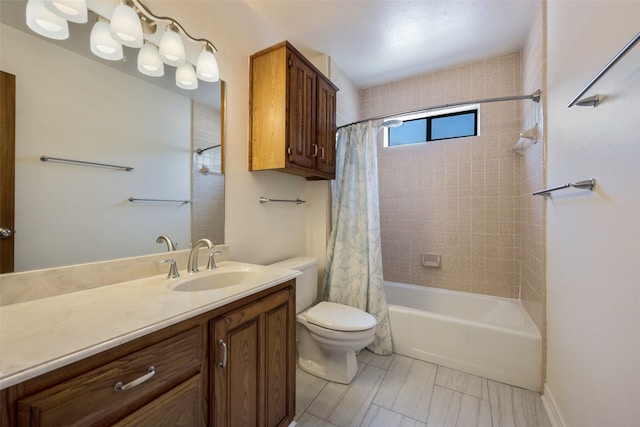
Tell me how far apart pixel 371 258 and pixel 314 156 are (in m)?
0.94

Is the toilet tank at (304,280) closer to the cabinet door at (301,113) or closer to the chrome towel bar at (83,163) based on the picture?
the cabinet door at (301,113)

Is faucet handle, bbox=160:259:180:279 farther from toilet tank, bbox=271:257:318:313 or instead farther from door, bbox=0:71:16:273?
toilet tank, bbox=271:257:318:313

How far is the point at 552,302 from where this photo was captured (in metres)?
1.46

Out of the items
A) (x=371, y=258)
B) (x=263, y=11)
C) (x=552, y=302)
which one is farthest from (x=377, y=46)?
(x=552, y=302)

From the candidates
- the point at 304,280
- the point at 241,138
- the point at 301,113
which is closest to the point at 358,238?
the point at 304,280

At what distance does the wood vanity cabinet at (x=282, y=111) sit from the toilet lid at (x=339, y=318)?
1019 mm

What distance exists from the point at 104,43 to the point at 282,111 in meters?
0.87

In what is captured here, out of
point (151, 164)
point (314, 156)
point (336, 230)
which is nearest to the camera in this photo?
point (151, 164)

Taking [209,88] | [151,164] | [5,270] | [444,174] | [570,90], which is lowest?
[5,270]

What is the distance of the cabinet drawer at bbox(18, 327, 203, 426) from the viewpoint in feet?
1.82

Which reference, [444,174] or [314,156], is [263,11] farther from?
[444,174]

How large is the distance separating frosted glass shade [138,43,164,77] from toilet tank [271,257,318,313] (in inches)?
52.1

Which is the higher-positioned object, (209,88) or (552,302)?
(209,88)

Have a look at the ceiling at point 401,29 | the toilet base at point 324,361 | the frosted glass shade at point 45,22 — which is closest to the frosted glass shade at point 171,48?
the frosted glass shade at point 45,22
